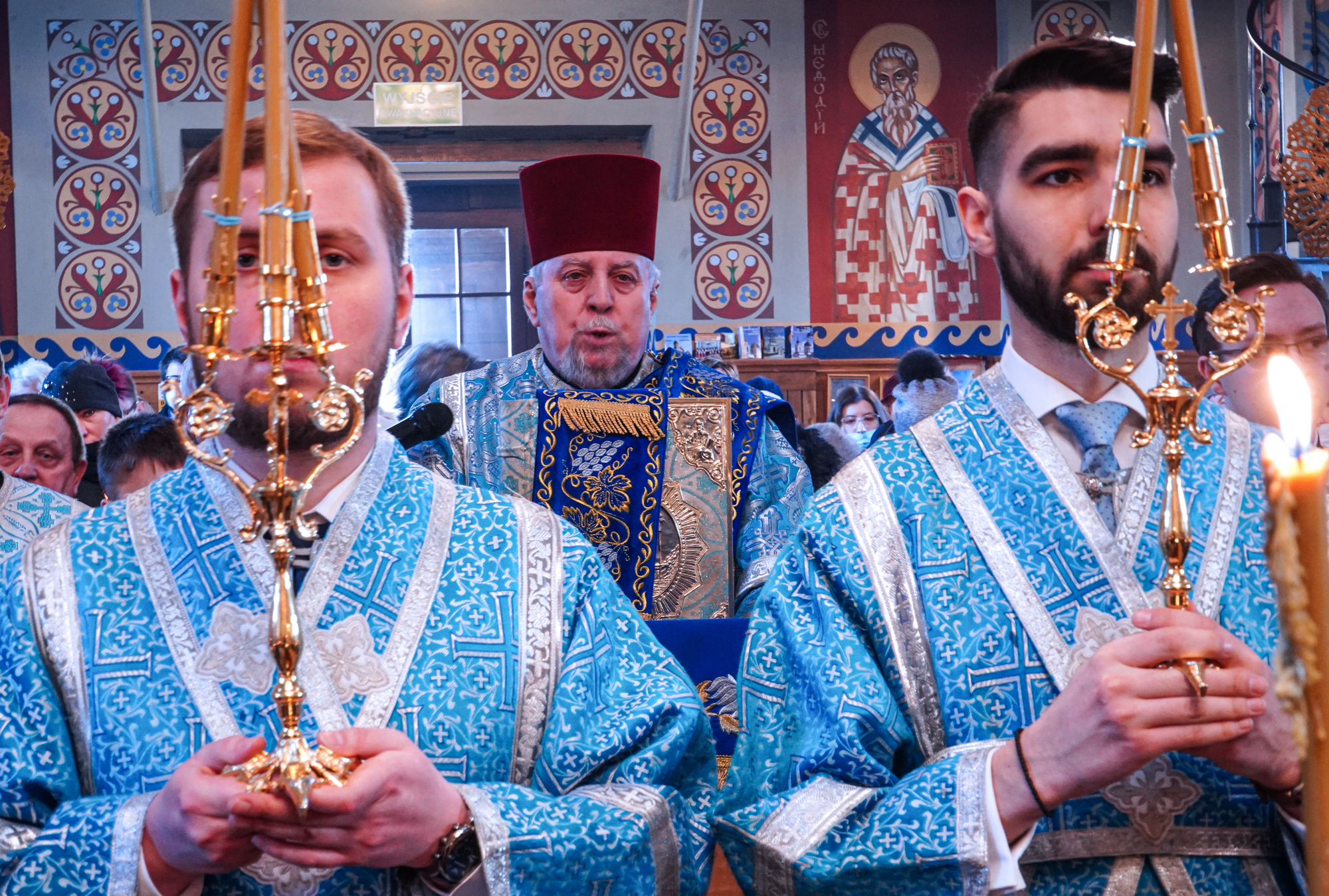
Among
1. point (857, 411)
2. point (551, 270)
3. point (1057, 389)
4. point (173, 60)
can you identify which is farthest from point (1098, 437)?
point (173, 60)

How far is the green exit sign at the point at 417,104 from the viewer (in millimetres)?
8086

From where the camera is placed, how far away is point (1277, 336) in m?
2.99

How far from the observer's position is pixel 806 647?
1.62 metres

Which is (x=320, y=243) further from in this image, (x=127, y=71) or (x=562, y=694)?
(x=127, y=71)

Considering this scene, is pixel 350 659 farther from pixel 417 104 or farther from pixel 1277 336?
pixel 417 104

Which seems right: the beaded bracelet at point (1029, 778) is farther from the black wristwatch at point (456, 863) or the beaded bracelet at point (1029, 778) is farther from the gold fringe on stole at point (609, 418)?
the gold fringe on stole at point (609, 418)

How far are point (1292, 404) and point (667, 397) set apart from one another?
2.62 metres

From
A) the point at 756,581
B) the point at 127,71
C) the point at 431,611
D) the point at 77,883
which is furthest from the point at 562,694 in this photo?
the point at 127,71

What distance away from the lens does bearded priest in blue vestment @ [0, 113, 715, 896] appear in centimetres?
140

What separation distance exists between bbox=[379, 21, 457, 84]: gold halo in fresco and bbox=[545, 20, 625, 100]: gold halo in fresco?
2.04ft

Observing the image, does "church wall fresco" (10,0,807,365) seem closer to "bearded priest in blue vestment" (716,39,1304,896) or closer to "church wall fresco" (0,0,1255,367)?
"church wall fresco" (0,0,1255,367)

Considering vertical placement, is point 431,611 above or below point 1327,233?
below

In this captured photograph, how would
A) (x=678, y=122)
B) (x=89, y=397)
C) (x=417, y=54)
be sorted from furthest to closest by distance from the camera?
(x=417, y=54), (x=678, y=122), (x=89, y=397)

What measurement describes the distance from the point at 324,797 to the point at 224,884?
1.16 ft
